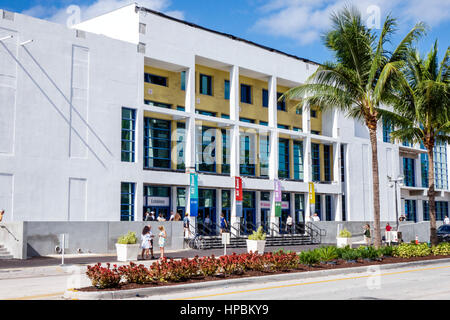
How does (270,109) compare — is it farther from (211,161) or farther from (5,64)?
(5,64)

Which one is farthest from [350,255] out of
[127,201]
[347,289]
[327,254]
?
[127,201]

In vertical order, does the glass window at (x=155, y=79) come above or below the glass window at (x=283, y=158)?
above

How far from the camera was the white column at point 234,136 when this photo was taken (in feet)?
128

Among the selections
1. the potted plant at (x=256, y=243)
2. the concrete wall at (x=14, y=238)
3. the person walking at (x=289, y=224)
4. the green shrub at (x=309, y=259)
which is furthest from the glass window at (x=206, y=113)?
the green shrub at (x=309, y=259)

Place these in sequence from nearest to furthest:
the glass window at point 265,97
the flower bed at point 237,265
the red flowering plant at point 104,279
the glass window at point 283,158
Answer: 1. the red flowering plant at point 104,279
2. the flower bed at point 237,265
3. the glass window at point 283,158
4. the glass window at point 265,97

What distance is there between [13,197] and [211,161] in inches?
599

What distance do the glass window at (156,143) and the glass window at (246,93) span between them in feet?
26.8

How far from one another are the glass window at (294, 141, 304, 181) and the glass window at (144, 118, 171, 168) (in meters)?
13.5

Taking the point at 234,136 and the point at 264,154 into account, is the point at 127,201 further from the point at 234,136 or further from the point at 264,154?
the point at 264,154

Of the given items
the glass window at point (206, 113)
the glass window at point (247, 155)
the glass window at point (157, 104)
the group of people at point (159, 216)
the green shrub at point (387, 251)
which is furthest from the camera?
the glass window at point (247, 155)

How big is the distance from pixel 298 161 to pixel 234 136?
944 centimetres

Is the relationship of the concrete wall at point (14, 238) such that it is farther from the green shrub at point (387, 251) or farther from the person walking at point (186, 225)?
the green shrub at point (387, 251)

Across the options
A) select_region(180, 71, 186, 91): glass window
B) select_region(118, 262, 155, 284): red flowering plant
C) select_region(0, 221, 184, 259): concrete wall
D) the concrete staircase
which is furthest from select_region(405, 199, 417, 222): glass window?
select_region(118, 262, 155, 284): red flowering plant
